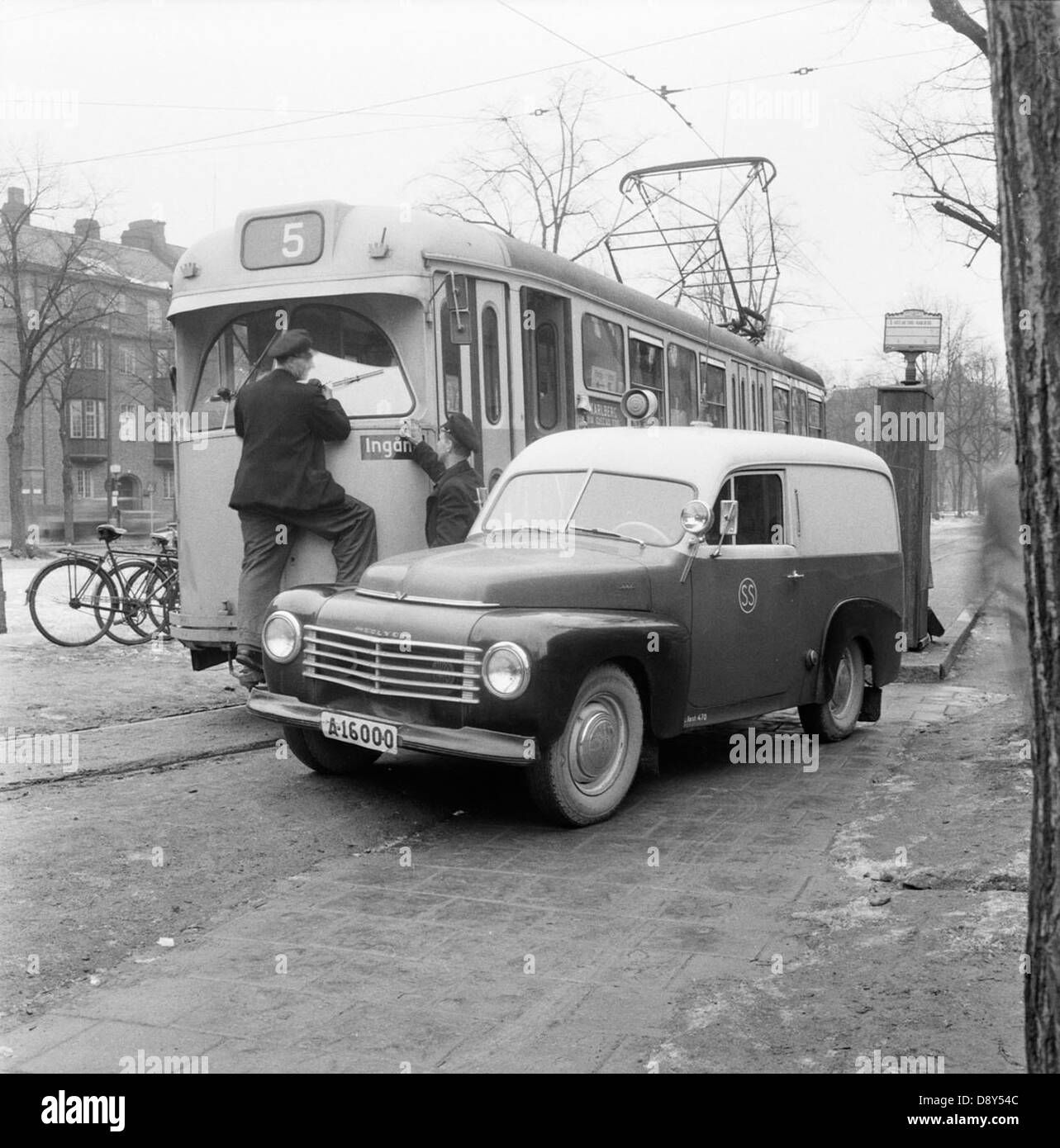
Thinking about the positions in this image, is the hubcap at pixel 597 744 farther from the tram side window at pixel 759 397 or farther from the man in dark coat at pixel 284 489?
the tram side window at pixel 759 397

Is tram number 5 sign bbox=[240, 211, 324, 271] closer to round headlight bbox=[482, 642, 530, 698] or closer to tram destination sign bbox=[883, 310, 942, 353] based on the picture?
round headlight bbox=[482, 642, 530, 698]

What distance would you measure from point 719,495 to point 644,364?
5020mm

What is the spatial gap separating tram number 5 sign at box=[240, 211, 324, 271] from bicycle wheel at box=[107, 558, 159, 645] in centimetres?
512

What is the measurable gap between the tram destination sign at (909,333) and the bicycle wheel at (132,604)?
7.73 metres

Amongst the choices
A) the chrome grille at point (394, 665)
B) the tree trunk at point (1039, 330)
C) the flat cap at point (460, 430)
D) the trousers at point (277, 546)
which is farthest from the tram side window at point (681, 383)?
Answer: the tree trunk at point (1039, 330)

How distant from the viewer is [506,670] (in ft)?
19.9

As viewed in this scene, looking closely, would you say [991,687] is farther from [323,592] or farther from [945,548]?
[945,548]

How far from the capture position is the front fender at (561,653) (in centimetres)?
605

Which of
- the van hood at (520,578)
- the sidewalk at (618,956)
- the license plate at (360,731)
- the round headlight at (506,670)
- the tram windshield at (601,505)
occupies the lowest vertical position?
the sidewalk at (618,956)

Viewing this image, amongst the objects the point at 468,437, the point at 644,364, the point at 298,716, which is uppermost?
the point at 644,364
